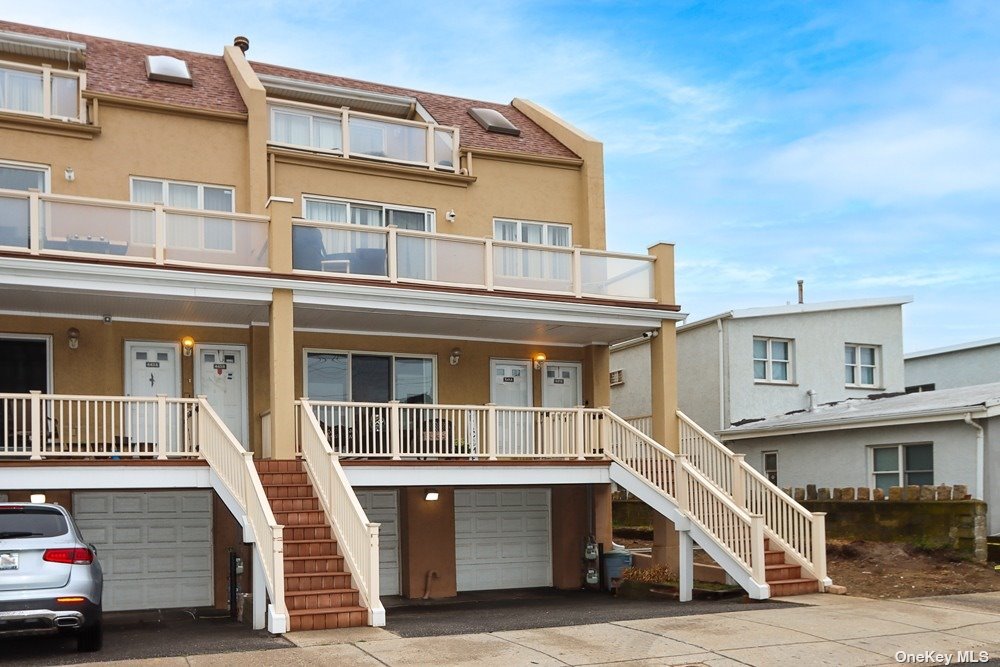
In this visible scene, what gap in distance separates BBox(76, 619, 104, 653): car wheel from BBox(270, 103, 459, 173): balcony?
10752 millimetres

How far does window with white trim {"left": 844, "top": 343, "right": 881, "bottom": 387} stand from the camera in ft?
87.8

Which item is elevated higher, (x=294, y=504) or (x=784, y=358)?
(x=784, y=358)

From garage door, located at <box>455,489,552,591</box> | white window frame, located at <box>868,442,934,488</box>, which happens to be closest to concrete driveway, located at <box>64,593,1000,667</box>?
white window frame, located at <box>868,442,934,488</box>

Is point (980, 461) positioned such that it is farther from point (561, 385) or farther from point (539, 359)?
point (539, 359)

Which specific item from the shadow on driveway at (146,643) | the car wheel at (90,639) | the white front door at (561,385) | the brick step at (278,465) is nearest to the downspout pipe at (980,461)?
the white front door at (561,385)

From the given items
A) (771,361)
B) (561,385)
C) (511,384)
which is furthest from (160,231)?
(771,361)

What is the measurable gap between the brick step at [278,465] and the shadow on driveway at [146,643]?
7.30 ft

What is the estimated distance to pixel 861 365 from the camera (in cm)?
2692

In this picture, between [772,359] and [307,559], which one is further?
[772,359]

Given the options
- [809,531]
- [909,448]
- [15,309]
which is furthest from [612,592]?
[15,309]

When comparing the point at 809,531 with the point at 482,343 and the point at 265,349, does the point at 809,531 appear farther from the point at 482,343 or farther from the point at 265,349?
the point at 265,349

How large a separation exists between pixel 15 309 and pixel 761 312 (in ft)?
53.8

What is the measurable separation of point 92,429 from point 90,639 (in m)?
6.79

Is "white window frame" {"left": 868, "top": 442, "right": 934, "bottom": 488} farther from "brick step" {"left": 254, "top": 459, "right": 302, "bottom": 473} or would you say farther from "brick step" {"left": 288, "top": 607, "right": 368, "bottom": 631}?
"brick step" {"left": 288, "top": 607, "right": 368, "bottom": 631}
